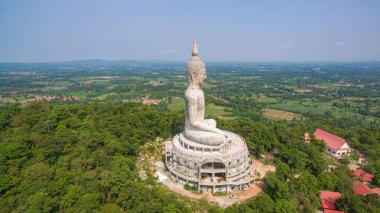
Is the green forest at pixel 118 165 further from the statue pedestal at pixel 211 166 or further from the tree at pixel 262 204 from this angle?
the statue pedestal at pixel 211 166

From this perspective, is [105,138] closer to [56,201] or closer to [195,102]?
[56,201]

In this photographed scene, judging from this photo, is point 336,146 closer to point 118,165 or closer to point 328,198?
point 328,198

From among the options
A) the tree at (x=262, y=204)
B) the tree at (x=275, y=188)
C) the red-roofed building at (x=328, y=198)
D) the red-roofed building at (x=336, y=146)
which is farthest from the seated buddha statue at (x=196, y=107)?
the red-roofed building at (x=336, y=146)

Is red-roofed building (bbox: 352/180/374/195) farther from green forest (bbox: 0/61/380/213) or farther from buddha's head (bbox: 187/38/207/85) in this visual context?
A: buddha's head (bbox: 187/38/207/85)

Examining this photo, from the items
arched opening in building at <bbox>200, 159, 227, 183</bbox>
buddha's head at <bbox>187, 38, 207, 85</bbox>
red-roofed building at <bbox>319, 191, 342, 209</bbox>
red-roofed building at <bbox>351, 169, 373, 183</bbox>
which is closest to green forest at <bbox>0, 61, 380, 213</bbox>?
red-roofed building at <bbox>351, 169, 373, 183</bbox>

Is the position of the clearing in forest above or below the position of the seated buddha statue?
below

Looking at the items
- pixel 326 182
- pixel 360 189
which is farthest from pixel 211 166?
pixel 360 189

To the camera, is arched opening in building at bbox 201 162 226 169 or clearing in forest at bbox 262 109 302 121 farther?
clearing in forest at bbox 262 109 302 121
